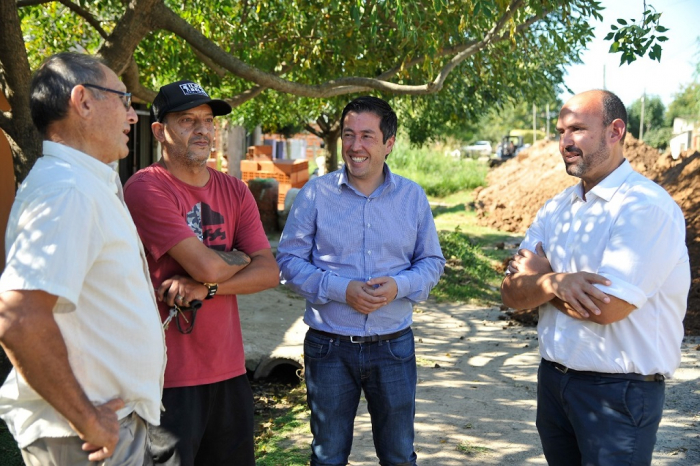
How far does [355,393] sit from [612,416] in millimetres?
1222

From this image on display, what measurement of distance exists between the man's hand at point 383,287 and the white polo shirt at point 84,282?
118cm

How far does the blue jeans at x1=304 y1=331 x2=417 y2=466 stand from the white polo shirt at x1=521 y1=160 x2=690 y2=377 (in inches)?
30.0

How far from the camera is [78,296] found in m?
2.13

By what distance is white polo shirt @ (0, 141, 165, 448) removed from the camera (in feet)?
6.87

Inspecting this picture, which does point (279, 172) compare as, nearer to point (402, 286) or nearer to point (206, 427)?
point (402, 286)

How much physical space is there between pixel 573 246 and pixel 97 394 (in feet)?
6.56

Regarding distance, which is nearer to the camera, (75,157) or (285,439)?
(75,157)

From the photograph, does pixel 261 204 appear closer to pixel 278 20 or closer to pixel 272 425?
pixel 278 20

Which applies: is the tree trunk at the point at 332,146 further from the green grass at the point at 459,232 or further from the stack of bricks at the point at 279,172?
the green grass at the point at 459,232

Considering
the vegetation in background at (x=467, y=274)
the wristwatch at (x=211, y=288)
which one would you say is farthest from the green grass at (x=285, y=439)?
the vegetation in background at (x=467, y=274)

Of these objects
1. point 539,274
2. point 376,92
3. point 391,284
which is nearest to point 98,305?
point 391,284

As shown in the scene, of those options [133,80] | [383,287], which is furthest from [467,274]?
[383,287]

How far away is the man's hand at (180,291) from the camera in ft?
9.88

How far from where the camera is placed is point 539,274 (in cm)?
313
